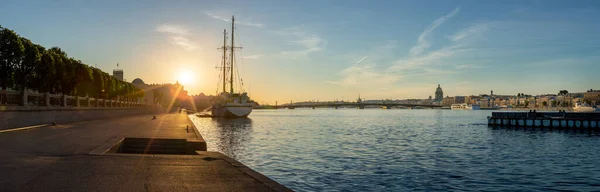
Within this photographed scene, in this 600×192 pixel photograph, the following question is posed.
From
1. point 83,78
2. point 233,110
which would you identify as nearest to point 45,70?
point 83,78

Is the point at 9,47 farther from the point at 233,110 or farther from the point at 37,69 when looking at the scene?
the point at 233,110

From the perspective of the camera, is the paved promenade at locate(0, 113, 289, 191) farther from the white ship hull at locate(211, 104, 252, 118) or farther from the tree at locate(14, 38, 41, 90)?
the white ship hull at locate(211, 104, 252, 118)

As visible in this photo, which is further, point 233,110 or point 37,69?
point 233,110

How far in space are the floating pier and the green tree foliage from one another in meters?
65.3

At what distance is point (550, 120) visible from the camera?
252 ft

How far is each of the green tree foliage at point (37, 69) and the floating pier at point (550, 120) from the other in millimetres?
65343

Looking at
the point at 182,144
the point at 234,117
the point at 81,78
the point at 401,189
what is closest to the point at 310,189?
the point at 401,189

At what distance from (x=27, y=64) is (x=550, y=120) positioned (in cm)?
7260

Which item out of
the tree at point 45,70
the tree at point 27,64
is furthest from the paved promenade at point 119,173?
the tree at point 45,70

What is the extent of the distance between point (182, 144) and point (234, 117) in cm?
9902

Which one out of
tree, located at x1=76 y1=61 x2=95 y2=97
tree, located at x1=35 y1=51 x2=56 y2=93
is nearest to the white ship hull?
tree, located at x1=76 y1=61 x2=95 y2=97

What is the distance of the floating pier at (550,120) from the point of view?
73125mm

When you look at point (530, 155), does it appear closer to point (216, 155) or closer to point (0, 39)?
point (216, 155)

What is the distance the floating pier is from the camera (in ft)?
240
